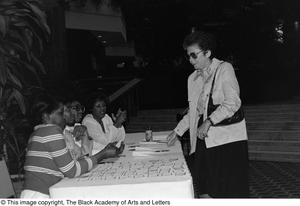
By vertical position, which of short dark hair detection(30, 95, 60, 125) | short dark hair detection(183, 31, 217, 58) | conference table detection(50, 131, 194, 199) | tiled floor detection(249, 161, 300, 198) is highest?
short dark hair detection(183, 31, 217, 58)

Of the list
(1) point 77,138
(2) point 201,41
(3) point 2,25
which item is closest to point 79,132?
(1) point 77,138

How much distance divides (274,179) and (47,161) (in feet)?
15.5

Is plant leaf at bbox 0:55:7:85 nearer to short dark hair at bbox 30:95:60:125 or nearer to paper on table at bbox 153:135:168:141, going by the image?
short dark hair at bbox 30:95:60:125

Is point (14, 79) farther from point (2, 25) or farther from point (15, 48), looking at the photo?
point (2, 25)

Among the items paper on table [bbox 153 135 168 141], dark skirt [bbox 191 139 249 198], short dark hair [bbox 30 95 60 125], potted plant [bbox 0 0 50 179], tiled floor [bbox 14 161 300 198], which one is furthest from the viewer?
tiled floor [bbox 14 161 300 198]

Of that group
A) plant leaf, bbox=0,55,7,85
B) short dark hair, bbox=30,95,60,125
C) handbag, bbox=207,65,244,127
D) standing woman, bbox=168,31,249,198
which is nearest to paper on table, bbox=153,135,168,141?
standing woman, bbox=168,31,249,198

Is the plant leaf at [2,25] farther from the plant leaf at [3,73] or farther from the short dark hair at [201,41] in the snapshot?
the short dark hair at [201,41]

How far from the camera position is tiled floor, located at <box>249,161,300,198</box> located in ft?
18.3

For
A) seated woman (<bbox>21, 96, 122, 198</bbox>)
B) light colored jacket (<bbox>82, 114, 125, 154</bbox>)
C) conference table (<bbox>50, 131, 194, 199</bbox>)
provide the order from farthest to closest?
light colored jacket (<bbox>82, 114, 125, 154</bbox>)
seated woman (<bbox>21, 96, 122, 198</bbox>)
conference table (<bbox>50, 131, 194, 199</bbox>)

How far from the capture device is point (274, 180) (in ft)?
20.9

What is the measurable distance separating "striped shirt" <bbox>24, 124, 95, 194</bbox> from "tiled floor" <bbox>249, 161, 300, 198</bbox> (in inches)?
143

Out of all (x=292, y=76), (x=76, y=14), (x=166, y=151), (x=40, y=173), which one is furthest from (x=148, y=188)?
(x=292, y=76)

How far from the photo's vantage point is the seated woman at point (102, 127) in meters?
4.09

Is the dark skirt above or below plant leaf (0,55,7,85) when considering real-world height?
below
